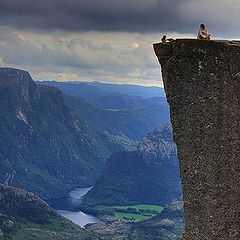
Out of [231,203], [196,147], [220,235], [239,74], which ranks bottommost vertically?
[220,235]

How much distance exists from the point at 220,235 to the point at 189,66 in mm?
6655

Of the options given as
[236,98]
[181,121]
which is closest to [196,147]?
[181,121]

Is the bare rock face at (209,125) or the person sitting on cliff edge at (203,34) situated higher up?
the person sitting on cliff edge at (203,34)

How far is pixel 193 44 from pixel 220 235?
7.46m

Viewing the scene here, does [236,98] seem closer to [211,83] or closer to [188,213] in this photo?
[211,83]

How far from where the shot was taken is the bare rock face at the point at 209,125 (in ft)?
68.3

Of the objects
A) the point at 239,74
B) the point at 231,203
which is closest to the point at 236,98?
the point at 239,74

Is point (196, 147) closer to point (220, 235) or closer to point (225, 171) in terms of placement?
point (225, 171)

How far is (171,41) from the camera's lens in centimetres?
2133

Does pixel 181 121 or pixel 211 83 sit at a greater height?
pixel 211 83

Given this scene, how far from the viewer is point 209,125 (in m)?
21.0

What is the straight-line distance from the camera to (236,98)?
2091 centimetres

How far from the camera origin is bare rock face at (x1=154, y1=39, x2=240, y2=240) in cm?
2081

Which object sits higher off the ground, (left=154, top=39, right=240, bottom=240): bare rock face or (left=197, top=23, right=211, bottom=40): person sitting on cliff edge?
(left=197, top=23, right=211, bottom=40): person sitting on cliff edge
